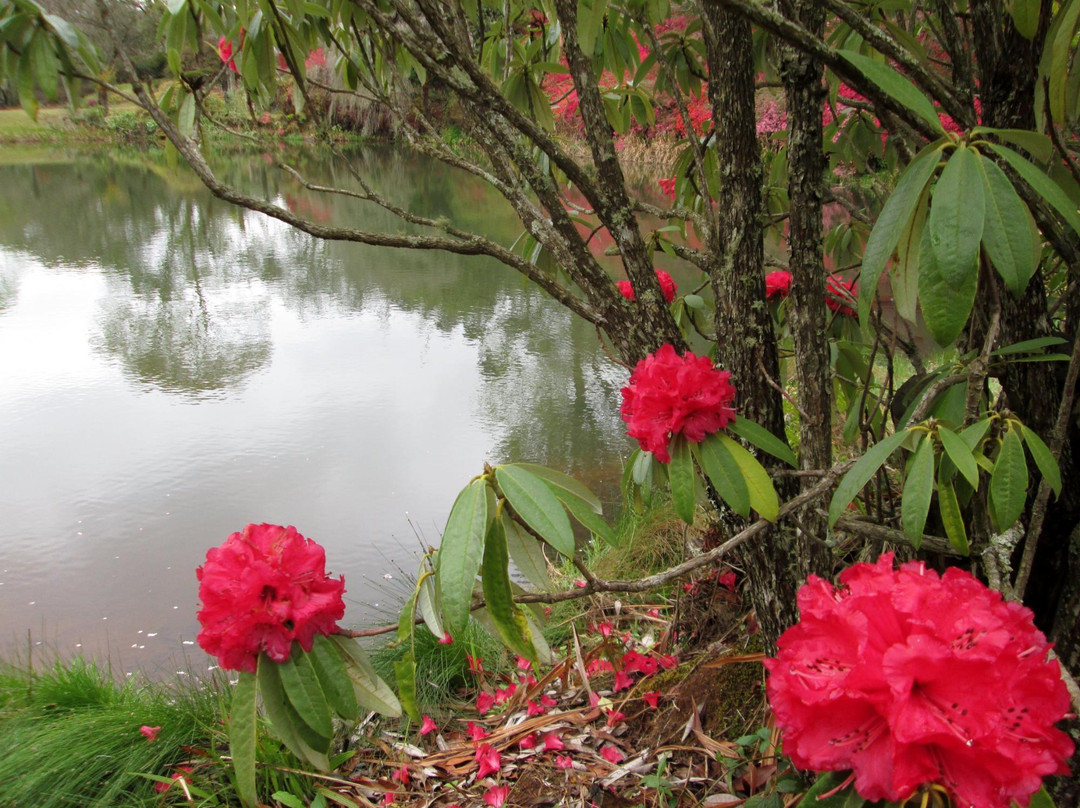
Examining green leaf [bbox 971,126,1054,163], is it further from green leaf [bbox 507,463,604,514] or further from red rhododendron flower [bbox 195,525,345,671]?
red rhododendron flower [bbox 195,525,345,671]

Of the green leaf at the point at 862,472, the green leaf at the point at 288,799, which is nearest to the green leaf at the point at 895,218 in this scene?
the green leaf at the point at 862,472

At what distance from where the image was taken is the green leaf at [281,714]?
729mm

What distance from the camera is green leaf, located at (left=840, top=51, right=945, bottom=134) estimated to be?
0.64 m

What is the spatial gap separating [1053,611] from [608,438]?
9.67ft

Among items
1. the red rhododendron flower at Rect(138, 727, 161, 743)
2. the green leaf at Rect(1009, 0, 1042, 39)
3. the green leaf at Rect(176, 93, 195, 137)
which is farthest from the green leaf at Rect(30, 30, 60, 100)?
the green leaf at Rect(1009, 0, 1042, 39)

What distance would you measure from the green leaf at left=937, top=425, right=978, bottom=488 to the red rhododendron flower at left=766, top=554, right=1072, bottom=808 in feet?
0.43

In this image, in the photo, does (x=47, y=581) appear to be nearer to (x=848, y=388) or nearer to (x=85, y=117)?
(x=848, y=388)

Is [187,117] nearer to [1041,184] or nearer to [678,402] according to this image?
[678,402]

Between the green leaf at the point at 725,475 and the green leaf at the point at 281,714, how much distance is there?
48 cm

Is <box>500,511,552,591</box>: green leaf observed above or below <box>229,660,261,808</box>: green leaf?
above

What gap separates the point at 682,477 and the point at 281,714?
481 mm

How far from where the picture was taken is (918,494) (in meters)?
0.66

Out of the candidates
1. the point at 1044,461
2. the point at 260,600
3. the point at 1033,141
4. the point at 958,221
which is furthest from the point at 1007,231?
the point at 260,600

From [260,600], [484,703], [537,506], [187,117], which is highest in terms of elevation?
[187,117]
